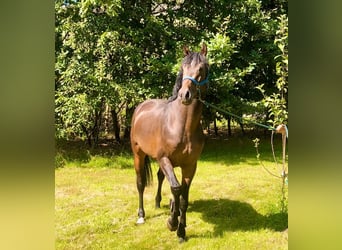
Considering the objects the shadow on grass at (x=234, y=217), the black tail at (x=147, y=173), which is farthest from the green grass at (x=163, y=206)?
the black tail at (x=147, y=173)

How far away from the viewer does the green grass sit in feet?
9.86

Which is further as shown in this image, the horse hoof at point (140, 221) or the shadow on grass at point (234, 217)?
the horse hoof at point (140, 221)

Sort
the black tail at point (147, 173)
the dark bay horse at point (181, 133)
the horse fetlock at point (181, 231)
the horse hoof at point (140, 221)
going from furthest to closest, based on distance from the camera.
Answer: the black tail at point (147, 173) → the horse hoof at point (140, 221) → the horse fetlock at point (181, 231) → the dark bay horse at point (181, 133)

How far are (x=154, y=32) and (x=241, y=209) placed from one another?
3.65 m

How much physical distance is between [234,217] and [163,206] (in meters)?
0.84

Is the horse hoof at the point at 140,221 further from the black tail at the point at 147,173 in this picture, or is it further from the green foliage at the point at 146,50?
the green foliage at the point at 146,50

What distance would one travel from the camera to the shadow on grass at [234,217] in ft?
10.6

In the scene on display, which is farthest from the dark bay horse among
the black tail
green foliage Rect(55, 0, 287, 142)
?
green foliage Rect(55, 0, 287, 142)

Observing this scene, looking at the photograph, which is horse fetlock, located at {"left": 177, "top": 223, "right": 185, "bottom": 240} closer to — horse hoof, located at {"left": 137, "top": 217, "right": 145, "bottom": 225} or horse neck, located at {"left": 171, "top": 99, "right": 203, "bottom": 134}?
horse hoof, located at {"left": 137, "top": 217, "right": 145, "bottom": 225}
